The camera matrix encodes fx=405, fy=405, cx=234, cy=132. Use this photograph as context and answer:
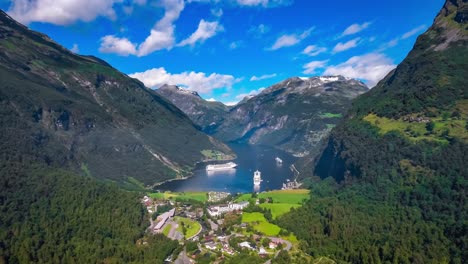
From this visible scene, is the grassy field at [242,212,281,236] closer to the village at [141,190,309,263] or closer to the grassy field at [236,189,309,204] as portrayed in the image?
the village at [141,190,309,263]

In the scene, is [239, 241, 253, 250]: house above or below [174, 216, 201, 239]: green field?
below

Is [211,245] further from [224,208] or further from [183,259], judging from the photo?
[224,208]

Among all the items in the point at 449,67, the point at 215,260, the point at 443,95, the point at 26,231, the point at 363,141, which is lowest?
the point at 215,260

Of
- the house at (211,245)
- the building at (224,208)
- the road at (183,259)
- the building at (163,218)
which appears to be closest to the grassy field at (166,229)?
the building at (163,218)

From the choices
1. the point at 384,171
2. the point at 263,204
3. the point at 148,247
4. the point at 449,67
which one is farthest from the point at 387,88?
the point at 148,247

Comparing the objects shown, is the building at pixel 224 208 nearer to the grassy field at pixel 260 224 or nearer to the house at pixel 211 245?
the grassy field at pixel 260 224

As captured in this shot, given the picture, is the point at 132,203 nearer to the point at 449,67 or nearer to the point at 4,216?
the point at 4,216

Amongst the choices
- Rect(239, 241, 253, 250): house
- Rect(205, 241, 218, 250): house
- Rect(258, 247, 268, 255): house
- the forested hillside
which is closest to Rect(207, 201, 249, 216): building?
the forested hillside
